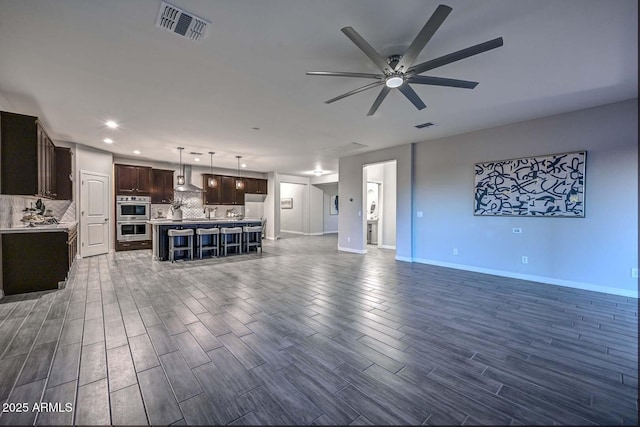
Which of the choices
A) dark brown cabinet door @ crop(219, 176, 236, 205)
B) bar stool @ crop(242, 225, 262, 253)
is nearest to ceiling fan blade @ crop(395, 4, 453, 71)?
bar stool @ crop(242, 225, 262, 253)

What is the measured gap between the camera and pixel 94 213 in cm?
650

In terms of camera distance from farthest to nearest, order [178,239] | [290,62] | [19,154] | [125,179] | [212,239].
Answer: [125,179]
[212,239]
[178,239]
[19,154]
[290,62]

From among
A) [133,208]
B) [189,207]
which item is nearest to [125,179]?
[133,208]

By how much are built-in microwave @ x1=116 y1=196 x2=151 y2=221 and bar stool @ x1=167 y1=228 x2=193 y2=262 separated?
224cm

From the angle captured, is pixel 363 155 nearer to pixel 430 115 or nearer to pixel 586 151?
pixel 430 115

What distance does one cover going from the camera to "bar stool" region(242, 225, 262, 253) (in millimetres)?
7180

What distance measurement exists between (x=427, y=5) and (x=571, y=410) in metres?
2.84

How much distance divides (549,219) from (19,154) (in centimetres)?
794

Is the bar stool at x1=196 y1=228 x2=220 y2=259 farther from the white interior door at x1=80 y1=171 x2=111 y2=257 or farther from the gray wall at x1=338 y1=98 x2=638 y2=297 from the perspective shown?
the gray wall at x1=338 y1=98 x2=638 y2=297

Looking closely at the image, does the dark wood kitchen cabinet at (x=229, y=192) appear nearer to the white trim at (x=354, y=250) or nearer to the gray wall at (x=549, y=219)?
the white trim at (x=354, y=250)

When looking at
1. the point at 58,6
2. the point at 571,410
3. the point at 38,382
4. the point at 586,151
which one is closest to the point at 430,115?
the point at 586,151

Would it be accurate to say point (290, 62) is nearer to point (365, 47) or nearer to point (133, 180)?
point (365, 47)

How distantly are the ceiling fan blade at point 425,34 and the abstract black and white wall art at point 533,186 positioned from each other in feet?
11.4

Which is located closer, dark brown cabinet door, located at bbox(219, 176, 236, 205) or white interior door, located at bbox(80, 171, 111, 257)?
white interior door, located at bbox(80, 171, 111, 257)
